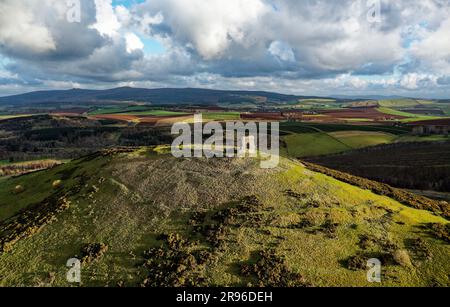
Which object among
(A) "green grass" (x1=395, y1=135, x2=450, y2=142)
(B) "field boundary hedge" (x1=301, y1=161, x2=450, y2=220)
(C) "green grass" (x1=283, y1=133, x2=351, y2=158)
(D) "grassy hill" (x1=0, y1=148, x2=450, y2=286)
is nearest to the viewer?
(D) "grassy hill" (x1=0, y1=148, x2=450, y2=286)

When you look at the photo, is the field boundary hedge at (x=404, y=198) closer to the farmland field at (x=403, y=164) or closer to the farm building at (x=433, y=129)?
the farmland field at (x=403, y=164)

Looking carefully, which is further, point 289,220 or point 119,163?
point 119,163

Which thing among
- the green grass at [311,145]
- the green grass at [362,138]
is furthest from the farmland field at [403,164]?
the green grass at [311,145]

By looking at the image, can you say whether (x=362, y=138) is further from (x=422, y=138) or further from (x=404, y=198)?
(x=404, y=198)

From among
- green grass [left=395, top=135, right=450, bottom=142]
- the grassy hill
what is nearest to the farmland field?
green grass [left=395, top=135, right=450, bottom=142]

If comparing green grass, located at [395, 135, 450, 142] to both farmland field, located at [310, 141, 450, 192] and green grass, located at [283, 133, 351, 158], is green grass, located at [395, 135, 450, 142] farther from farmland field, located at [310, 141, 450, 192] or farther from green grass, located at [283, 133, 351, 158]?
green grass, located at [283, 133, 351, 158]

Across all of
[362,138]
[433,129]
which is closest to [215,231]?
[362,138]
